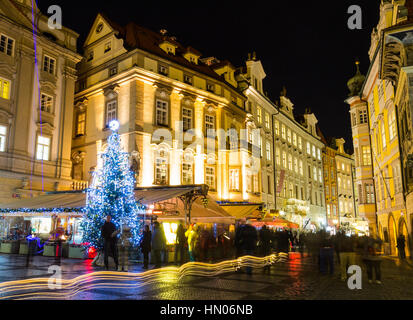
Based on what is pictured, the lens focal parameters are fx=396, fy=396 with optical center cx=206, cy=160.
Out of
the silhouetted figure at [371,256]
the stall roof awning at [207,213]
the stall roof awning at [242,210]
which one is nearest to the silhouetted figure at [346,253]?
the silhouetted figure at [371,256]

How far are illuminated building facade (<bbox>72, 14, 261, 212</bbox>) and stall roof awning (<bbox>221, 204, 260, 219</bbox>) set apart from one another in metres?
4.11

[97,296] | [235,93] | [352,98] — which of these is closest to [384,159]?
[352,98]

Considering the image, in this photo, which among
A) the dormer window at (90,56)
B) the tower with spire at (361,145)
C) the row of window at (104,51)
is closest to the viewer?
the row of window at (104,51)

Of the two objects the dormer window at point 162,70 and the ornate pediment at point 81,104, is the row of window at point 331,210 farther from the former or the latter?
the ornate pediment at point 81,104

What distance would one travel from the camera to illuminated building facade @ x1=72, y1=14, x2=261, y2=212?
28.0 meters

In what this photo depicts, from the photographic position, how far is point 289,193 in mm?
48406

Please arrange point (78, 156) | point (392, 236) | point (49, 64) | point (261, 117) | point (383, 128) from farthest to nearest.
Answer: point (261, 117) < point (78, 156) < point (383, 128) < point (392, 236) < point (49, 64)

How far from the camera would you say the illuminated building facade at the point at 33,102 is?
24.4 meters

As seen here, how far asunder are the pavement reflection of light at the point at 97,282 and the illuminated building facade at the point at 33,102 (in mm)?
14452

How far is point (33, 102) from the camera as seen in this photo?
26.3m

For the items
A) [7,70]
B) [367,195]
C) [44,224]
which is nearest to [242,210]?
[44,224]

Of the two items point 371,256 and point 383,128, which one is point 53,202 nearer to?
point 371,256

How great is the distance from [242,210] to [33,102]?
15.8 meters

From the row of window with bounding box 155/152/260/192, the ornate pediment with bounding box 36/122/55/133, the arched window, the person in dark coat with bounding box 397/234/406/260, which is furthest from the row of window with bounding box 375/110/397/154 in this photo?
the ornate pediment with bounding box 36/122/55/133
